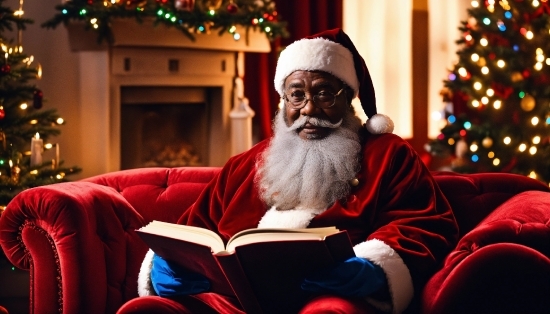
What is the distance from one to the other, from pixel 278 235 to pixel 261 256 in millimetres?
71

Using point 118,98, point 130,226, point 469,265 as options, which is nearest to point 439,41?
point 118,98

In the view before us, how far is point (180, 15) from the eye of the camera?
486 centimetres

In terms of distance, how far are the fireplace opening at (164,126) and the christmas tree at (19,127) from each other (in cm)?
117

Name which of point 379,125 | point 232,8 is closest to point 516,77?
point 232,8

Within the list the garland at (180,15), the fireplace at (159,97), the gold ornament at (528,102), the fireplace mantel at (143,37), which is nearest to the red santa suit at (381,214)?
the garland at (180,15)

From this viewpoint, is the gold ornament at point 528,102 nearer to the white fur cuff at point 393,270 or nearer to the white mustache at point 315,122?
the white mustache at point 315,122

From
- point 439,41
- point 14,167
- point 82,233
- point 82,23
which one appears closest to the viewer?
point 82,233

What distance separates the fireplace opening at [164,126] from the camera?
540 cm

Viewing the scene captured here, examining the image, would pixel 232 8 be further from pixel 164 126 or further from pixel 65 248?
pixel 65 248

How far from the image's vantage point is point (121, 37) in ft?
16.1

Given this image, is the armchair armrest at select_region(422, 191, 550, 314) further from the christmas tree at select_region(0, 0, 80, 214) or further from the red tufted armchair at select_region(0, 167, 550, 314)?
the christmas tree at select_region(0, 0, 80, 214)

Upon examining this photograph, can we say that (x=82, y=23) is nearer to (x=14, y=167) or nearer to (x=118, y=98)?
(x=118, y=98)

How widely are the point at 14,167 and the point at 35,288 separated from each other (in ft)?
4.74

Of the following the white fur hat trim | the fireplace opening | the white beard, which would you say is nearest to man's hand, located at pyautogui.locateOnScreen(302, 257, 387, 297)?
the white beard
